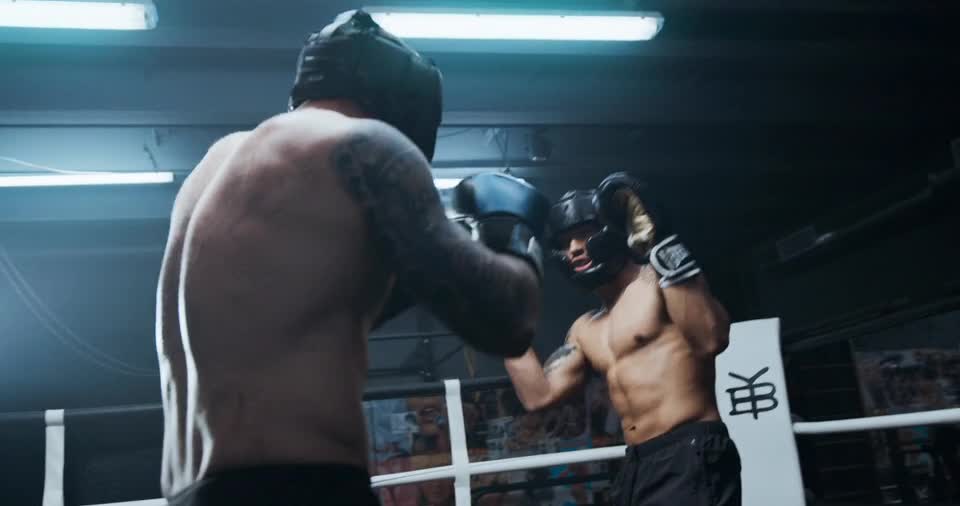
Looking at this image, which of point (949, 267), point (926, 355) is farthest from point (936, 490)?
point (949, 267)

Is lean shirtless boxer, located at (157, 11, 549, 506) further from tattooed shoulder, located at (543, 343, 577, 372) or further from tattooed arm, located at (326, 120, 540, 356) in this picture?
tattooed shoulder, located at (543, 343, 577, 372)

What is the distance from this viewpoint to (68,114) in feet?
15.7

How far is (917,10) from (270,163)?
540cm

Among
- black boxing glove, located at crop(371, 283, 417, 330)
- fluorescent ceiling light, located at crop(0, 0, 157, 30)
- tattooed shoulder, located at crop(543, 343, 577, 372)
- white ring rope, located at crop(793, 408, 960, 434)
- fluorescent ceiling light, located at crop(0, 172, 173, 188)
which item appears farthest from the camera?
fluorescent ceiling light, located at crop(0, 172, 173, 188)

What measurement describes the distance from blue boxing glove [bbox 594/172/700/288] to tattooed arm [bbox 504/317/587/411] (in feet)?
1.93

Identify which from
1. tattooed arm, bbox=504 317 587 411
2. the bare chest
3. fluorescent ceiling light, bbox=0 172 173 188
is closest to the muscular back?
the bare chest

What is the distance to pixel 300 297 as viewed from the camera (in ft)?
3.35

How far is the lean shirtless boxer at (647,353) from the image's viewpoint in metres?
2.40

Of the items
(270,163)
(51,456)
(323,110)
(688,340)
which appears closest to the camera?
(270,163)

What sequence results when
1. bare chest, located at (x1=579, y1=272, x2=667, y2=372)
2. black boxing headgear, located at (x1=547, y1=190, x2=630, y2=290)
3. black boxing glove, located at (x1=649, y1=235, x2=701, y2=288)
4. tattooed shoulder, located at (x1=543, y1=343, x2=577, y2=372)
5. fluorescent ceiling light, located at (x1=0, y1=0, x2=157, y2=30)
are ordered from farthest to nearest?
fluorescent ceiling light, located at (x1=0, y1=0, x2=157, y2=30), tattooed shoulder, located at (x1=543, y1=343, x2=577, y2=372), black boxing headgear, located at (x1=547, y1=190, x2=630, y2=290), bare chest, located at (x1=579, y1=272, x2=667, y2=372), black boxing glove, located at (x1=649, y1=235, x2=701, y2=288)

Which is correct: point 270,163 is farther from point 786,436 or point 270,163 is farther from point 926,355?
point 926,355

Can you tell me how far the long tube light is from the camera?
13.0ft

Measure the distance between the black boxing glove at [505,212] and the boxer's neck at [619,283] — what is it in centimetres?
157

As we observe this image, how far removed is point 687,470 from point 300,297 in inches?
67.4
